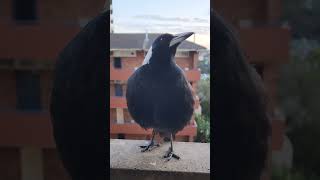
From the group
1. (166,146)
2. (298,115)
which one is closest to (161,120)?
(166,146)

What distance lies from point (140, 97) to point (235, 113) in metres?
0.75

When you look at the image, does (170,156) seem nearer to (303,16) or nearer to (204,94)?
(204,94)

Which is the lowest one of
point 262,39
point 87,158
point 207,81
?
point 87,158

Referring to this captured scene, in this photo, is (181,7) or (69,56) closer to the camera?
(181,7)

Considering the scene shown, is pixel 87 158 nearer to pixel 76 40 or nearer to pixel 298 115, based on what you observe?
pixel 76 40

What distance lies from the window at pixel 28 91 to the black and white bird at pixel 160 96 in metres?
0.75

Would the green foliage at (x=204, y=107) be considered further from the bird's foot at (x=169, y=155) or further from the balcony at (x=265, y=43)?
the balcony at (x=265, y=43)

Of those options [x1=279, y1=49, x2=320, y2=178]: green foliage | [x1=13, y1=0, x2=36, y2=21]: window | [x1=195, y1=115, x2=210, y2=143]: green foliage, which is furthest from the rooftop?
[x1=279, y1=49, x2=320, y2=178]: green foliage

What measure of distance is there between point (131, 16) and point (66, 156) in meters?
1.27

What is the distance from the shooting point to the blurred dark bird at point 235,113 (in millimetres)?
3398

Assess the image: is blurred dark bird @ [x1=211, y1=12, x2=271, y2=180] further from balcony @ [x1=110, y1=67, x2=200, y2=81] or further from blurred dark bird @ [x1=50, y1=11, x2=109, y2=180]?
blurred dark bird @ [x1=50, y1=11, x2=109, y2=180]

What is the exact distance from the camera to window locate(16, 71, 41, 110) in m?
3.57

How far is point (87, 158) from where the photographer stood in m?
3.64

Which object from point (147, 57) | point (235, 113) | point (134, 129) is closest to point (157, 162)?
point (134, 129)
